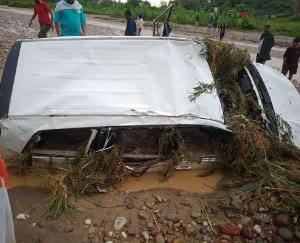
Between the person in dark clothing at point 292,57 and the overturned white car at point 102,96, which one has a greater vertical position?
the overturned white car at point 102,96

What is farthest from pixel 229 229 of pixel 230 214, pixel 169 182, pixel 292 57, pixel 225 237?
pixel 292 57

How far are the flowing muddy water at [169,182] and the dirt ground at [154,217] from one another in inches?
0.4

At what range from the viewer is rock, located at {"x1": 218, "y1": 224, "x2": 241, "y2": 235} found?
11.3 feet

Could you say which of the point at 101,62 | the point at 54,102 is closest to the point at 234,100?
the point at 101,62

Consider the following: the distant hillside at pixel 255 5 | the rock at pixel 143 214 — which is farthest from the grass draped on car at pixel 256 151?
the distant hillside at pixel 255 5

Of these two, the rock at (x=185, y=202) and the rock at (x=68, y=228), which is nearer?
the rock at (x=68, y=228)

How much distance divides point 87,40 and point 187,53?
3.63 ft

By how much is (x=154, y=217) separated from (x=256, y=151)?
1.26 metres

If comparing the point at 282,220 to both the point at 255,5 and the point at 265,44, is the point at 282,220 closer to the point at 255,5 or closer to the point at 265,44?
the point at 265,44

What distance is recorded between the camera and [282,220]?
3.54 meters

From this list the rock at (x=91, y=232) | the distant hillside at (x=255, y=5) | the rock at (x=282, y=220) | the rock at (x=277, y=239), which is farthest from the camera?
the distant hillside at (x=255, y=5)

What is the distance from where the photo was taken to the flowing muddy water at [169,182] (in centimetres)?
394

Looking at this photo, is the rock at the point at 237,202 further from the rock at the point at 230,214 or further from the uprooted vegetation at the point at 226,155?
the uprooted vegetation at the point at 226,155

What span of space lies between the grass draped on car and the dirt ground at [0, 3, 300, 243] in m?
0.13
